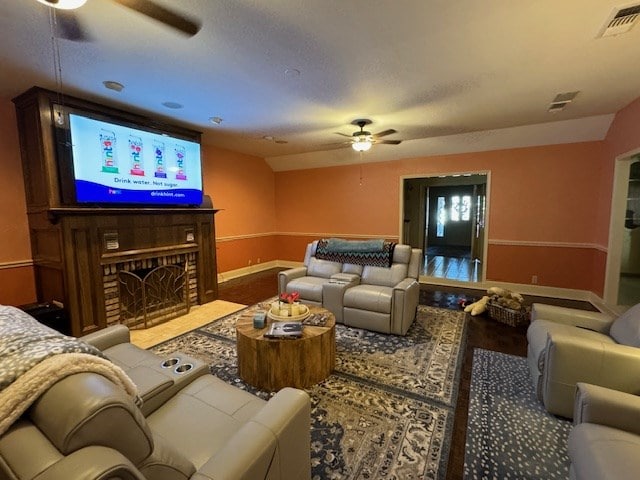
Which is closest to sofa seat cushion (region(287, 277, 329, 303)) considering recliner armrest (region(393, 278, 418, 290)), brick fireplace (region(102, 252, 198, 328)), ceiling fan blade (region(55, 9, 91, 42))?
recliner armrest (region(393, 278, 418, 290))

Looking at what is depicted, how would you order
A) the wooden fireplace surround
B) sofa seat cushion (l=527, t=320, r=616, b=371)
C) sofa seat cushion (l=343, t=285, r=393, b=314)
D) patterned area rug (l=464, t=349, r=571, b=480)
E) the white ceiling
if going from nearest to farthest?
patterned area rug (l=464, t=349, r=571, b=480)
the white ceiling
sofa seat cushion (l=527, t=320, r=616, b=371)
the wooden fireplace surround
sofa seat cushion (l=343, t=285, r=393, b=314)

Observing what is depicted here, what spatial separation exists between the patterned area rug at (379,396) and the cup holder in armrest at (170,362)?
2.54 ft

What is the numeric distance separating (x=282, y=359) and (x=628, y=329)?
2349 millimetres

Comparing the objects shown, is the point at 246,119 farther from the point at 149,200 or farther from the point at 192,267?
the point at 192,267

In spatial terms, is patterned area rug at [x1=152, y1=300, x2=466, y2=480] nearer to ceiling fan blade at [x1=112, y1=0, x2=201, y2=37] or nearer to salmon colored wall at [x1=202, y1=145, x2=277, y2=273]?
ceiling fan blade at [x1=112, y1=0, x2=201, y2=37]

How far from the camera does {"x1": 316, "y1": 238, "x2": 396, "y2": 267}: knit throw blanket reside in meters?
3.81

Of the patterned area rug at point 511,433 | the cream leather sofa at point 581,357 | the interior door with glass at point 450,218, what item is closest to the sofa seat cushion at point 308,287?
the patterned area rug at point 511,433

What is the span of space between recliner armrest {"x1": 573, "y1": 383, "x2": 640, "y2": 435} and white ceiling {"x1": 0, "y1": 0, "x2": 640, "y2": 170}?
6.92 ft

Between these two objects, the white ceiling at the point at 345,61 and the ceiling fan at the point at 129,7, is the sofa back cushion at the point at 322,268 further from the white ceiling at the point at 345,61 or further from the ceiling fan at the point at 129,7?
the ceiling fan at the point at 129,7

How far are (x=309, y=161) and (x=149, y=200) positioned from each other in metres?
3.53

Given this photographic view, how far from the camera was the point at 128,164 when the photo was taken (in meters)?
3.49

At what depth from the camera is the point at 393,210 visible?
231 inches

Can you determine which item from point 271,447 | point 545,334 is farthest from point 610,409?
point 271,447

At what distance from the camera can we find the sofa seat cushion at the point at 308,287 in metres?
3.62
